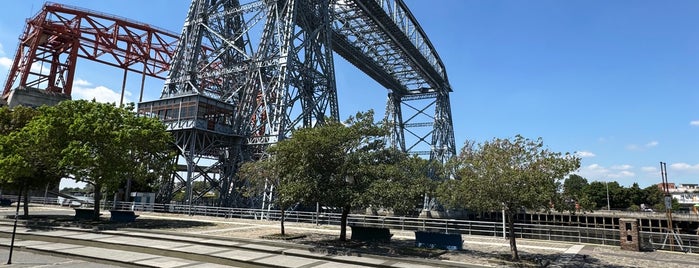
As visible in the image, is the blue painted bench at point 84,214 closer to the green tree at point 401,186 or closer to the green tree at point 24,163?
the green tree at point 24,163

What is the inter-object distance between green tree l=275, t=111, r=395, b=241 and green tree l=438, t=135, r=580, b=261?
12.3ft

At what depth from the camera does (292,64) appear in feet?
129

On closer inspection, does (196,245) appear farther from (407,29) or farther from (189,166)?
(407,29)

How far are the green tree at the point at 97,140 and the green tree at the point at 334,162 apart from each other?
1306cm

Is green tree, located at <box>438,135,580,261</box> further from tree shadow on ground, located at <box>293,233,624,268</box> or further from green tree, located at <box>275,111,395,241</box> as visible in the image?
green tree, located at <box>275,111,395,241</box>

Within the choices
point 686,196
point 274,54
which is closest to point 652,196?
point 686,196

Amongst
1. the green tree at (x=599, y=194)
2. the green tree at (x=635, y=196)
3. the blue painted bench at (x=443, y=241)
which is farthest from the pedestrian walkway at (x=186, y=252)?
the green tree at (x=635, y=196)

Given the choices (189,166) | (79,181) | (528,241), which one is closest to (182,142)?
(189,166)

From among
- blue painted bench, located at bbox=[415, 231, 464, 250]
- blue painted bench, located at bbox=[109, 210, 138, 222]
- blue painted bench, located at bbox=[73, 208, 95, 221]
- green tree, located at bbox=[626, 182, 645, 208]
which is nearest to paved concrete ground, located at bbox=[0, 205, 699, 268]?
blue painted bench, located at bbox=[415, 231, 464, 250]

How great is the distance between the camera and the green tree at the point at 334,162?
687 inches

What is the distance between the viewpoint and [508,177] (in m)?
14.1

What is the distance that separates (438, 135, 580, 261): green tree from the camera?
46.2 feet

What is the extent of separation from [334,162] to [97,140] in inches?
652

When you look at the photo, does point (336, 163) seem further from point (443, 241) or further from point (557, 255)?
point (557, 255)
